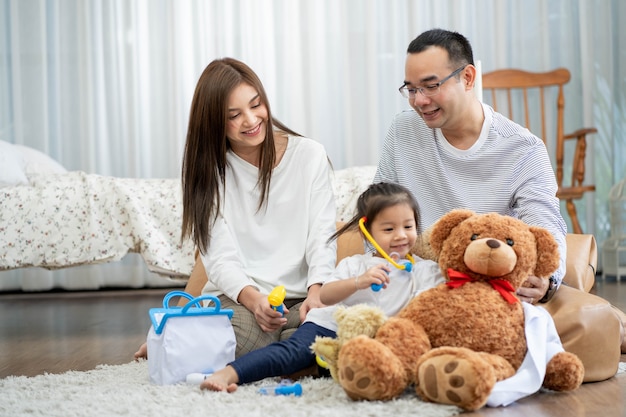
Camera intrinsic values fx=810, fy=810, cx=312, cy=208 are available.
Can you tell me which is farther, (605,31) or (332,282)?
(605,31)

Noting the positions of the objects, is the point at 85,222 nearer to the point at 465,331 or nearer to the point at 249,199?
the point at 249,199

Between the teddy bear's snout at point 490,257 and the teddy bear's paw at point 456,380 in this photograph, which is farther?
the teddy bear's snout at point 490,257

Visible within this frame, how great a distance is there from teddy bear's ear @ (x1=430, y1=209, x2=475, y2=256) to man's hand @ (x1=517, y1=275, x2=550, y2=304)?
18cm

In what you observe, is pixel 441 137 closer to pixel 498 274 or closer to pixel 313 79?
pixel 498 274

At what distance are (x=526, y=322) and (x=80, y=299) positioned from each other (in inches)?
113

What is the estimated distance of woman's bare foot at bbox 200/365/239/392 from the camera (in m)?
1.50

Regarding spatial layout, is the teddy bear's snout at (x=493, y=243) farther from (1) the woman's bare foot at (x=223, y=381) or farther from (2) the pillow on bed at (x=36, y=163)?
(2) the pillow on bed at (x=36, y=163)

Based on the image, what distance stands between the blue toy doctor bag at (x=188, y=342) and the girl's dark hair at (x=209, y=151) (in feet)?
0.98

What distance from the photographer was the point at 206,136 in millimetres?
1925

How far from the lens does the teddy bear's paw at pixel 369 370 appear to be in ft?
4.32

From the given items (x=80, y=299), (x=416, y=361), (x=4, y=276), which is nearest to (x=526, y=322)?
(x=416, y=361)

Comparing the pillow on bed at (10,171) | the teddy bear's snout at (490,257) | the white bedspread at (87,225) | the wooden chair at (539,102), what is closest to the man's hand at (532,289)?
the teddy bear's snout at (490,257)

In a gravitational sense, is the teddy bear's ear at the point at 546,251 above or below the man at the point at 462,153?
below

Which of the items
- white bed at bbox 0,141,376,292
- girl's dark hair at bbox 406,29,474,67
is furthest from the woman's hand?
white bed at bbox 0,141,376,292
